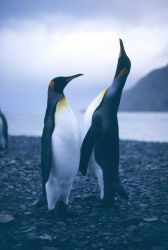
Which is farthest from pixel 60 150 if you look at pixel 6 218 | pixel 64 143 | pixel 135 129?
pixel 135 129

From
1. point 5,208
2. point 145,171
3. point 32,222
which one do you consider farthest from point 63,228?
point 145,171

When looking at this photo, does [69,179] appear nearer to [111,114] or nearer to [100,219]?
[100,219]

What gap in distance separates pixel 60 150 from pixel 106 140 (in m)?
0.72

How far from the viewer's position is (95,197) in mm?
5051

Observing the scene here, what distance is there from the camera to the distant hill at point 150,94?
147m

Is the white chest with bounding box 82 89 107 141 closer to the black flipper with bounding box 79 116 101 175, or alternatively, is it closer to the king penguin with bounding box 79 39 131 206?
the king penguin with bounding box 79 39 131 206

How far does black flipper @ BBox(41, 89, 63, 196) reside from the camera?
13.9 ft

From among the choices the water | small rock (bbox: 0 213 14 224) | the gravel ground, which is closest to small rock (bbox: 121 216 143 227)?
the gravel ground

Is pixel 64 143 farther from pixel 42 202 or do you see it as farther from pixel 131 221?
pixel 131 221

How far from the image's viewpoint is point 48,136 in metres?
4.32

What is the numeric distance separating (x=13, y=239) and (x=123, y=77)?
251 centimetres

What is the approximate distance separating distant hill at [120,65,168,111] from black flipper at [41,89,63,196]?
13530 centimetres

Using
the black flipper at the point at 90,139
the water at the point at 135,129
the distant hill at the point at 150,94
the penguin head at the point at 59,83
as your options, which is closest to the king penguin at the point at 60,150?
the penguin head at the point at 59,83

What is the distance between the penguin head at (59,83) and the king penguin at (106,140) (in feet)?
1.96
